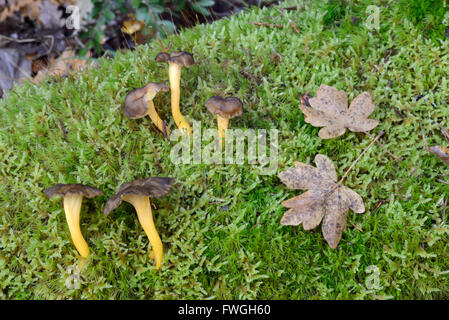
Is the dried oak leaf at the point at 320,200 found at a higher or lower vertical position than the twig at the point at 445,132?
lower

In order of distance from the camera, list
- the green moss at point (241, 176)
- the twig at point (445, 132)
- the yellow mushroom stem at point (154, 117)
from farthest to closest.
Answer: the yellow mushroom stem at point (154, 117) → the twig at point (445, 132) → the green moss at point (241, 176)

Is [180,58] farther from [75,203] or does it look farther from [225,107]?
[75,203]

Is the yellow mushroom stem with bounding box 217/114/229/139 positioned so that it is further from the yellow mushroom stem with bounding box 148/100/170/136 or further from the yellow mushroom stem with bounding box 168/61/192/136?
the yellow mushroom stem with bounding box 148/100/170/136

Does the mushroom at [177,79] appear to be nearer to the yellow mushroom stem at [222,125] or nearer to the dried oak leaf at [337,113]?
the yellow mushroom stem at [222,125]

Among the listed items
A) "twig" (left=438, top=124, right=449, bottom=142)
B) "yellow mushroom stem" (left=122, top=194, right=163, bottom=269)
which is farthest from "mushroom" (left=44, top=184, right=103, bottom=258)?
"twig" (left=438, top=124, right=449, bottom=142)

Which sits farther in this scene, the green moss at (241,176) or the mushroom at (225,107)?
the mushroom at (225,107)

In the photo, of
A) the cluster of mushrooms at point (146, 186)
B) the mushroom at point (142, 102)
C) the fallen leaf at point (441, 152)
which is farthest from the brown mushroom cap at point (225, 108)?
the fallen leaf at point (441, 152)
